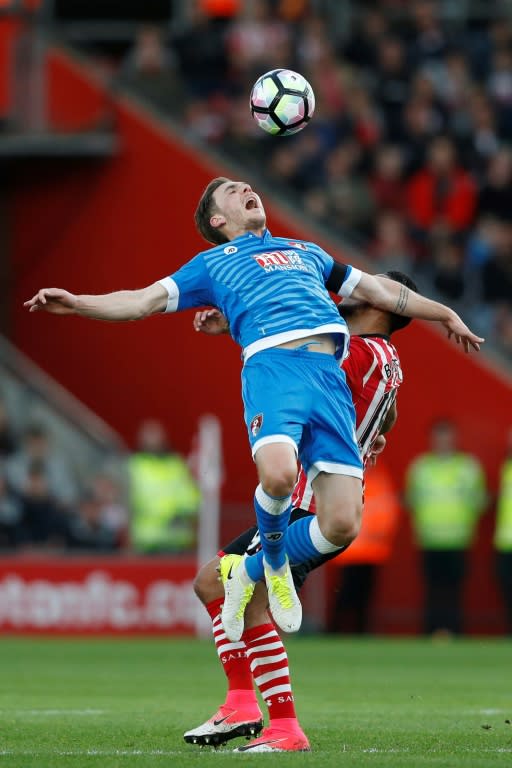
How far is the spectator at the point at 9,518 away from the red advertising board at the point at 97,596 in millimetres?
305

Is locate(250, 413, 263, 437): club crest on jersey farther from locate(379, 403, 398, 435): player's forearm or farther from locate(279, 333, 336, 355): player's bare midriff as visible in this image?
locate(379, 403, 398, 435): player's forearm

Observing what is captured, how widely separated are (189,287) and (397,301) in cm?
103

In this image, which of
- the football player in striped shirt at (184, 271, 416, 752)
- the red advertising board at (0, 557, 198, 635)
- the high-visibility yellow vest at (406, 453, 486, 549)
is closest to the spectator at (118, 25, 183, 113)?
the high-visibility yellow vest at (406, 453, 486, 549)

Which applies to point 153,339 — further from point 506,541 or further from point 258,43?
point 506,541

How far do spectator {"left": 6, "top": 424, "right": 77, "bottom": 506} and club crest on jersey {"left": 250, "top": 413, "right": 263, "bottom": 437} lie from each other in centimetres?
1060

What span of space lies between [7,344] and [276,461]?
14.6 metres

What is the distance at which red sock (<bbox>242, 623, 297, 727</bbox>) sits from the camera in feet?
24.8

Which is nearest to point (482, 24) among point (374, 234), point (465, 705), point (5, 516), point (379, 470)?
point (374, 234)

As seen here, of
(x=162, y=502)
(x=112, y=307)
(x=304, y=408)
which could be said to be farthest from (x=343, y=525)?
(x=162, y=502)

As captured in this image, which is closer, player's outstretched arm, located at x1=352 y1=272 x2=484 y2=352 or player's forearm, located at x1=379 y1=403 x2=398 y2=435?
player's outstretched arm, located at x1=352 y1=272 x2=484 y2=352

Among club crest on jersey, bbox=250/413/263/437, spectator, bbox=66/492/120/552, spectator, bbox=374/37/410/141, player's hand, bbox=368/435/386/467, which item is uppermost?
spectator, bbox=374/37/410/141

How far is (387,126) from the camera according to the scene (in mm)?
19828

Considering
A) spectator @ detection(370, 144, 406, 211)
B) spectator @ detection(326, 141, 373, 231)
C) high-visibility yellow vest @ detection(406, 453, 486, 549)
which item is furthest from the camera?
spectator @ detection(326, 141, 373, 231)

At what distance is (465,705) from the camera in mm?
9953
